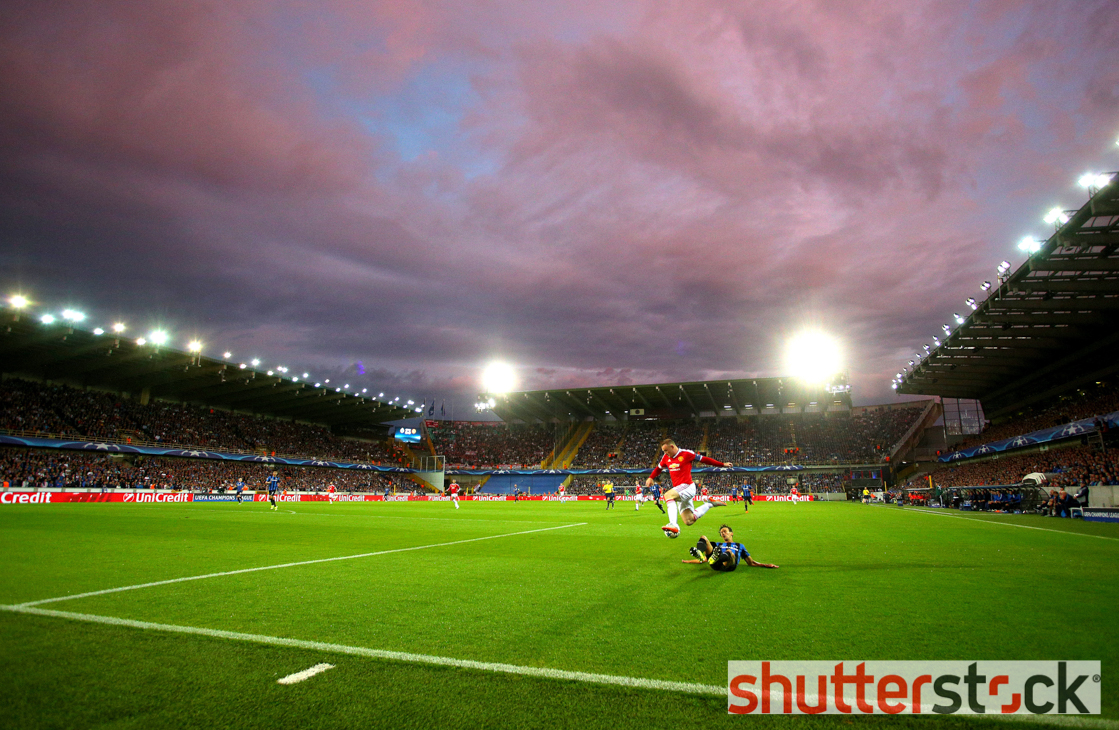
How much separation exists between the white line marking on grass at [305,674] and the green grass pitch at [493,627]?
8cm

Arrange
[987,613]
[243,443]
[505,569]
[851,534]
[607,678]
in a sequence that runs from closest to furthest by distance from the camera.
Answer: [607,678] → [987,613] → [505,569] → [851,534] → [243,443]

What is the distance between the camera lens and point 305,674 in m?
3.77

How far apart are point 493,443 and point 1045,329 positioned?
66.6 m

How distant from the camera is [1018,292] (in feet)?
96.0

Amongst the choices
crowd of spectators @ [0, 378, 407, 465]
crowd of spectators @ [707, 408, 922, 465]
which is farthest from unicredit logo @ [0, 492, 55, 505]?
crowd of spectators @ [707, 408, 922, 465]

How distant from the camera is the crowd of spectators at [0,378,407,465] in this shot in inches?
1719

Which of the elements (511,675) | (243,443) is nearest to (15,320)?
(243,443)

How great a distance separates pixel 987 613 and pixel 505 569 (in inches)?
238

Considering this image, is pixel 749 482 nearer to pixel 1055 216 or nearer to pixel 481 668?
pixel 1055 216

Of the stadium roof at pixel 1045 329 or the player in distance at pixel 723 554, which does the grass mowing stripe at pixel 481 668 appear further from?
the stadium roof at pixel 1045 329

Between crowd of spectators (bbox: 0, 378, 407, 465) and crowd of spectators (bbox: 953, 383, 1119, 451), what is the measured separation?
6800cm

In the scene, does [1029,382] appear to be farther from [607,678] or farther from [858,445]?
[607,678]

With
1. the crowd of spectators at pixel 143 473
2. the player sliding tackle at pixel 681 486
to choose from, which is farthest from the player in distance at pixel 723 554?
the crowd of spectators at pixel 143 473

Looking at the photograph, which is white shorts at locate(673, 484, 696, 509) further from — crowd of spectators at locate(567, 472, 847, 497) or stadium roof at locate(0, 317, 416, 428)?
crowd of spectators at locate(567, 472, 847, 497)
